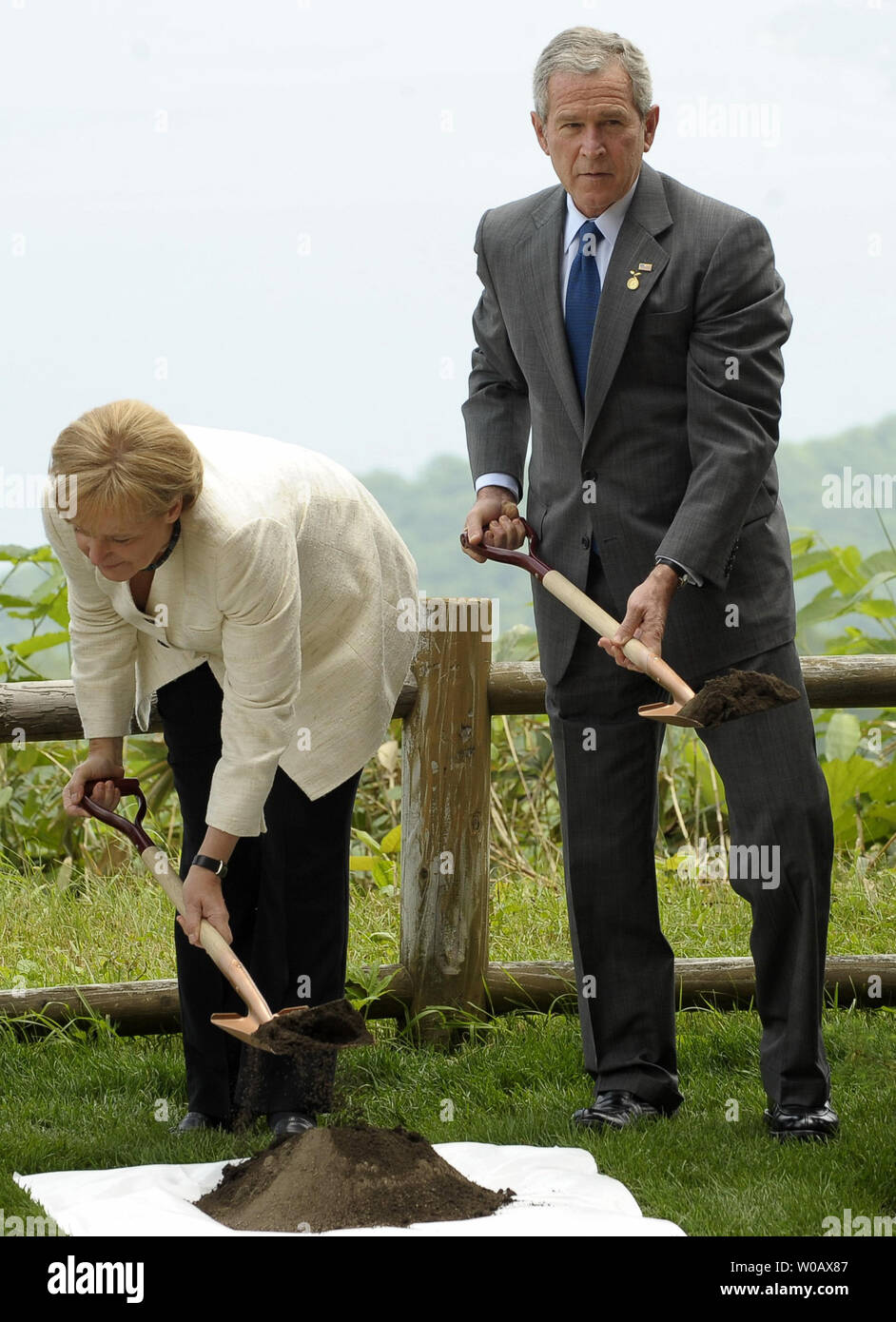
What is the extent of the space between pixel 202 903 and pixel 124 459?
87cm

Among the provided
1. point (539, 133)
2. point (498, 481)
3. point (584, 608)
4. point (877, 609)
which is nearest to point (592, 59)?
point (539, 133)

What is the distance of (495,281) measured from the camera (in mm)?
3443

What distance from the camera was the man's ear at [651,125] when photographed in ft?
10.3

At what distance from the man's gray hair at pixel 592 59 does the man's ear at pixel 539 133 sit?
0.18ft

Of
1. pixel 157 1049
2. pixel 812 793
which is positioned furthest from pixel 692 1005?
pixel 157 1049

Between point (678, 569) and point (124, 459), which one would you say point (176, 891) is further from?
point (678, 569)

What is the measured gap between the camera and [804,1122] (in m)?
3.15

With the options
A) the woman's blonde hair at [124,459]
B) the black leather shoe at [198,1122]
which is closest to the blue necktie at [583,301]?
the woman's blonde hair at [124,459]

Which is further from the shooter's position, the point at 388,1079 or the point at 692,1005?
the point at 692,1005

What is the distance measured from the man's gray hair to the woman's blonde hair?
1.12 meters

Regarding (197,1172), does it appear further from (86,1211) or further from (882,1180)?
(882,1180)

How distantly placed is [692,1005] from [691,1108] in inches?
27.7

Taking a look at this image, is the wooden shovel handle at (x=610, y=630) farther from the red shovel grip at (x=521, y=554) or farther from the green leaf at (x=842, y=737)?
the green leaf at (x=842, y=737)

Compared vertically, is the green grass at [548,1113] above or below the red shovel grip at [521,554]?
below
